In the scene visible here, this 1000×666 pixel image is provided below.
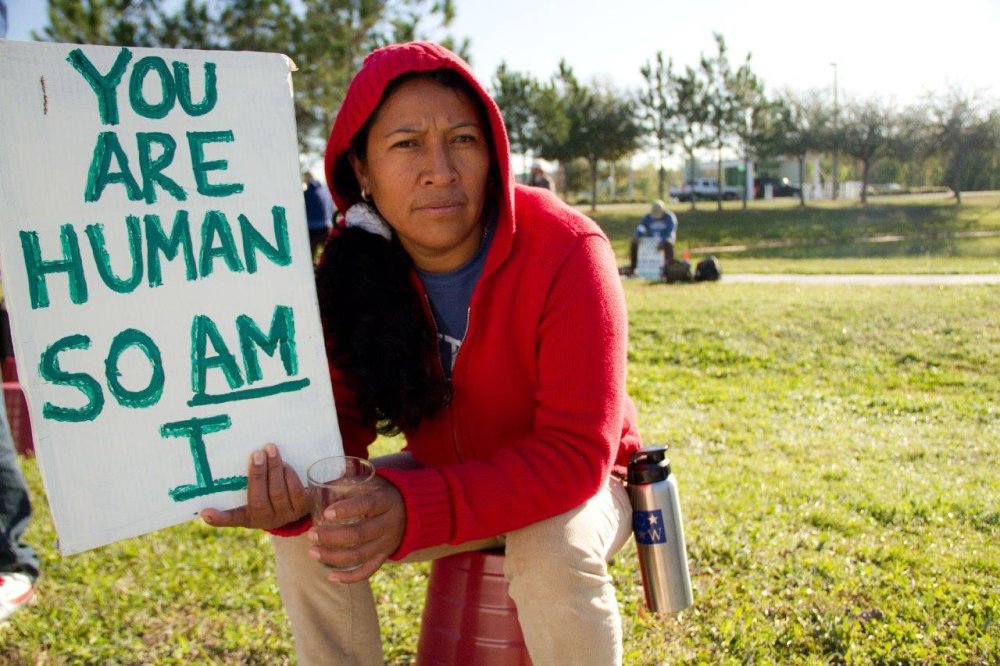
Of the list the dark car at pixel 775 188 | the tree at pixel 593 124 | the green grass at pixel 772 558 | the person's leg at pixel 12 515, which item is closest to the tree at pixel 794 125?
the tree at pixel 593 124

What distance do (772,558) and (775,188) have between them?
48.8 metres

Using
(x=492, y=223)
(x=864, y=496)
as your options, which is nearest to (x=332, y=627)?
(x=492, y=223)

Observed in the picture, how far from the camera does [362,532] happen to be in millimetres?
1607

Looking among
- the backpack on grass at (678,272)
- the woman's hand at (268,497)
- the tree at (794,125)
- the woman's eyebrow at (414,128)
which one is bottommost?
the backpack on grass at (678,272)

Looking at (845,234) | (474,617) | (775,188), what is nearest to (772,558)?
(474,617)

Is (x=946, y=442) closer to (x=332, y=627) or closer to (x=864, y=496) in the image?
(x=864, y=496)

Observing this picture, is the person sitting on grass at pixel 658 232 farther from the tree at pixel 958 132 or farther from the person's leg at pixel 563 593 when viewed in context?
the tree at pixel 958 132

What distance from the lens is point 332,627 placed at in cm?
200

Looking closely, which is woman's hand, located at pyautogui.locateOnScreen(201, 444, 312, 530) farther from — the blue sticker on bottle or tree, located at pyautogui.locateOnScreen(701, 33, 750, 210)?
tree, located at pyautogui.locateOnScreen(701, 33, 750, 210)

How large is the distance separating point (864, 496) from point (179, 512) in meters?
2.70

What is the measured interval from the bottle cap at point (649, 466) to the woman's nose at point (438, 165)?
753mm

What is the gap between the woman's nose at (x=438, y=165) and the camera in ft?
6.08

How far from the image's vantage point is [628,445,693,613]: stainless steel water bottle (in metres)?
1.99

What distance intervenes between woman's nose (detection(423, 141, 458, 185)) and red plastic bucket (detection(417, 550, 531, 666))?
0.83m
